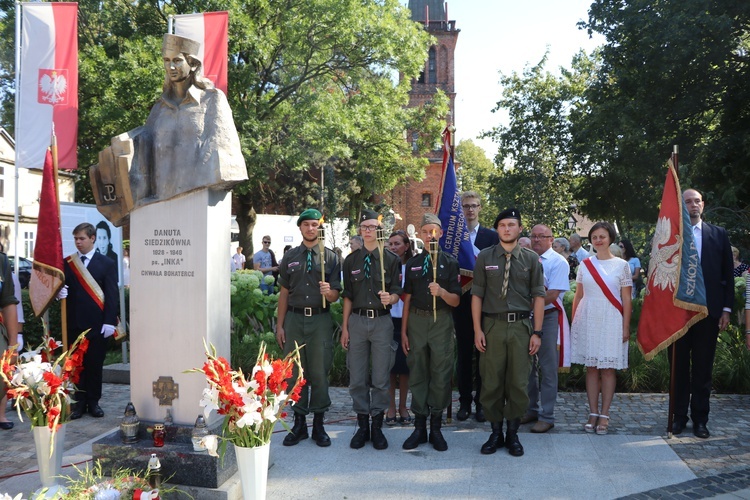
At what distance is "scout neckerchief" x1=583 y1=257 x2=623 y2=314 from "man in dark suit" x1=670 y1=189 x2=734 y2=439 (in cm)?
77

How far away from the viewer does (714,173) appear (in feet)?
62.2

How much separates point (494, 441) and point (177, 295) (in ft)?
9.86

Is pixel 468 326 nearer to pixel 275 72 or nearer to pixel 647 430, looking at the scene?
pixel 647 430

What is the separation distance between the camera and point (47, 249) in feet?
19.9

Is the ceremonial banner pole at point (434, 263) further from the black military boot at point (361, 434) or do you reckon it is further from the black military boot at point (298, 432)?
the black military boot at point (298, 432)

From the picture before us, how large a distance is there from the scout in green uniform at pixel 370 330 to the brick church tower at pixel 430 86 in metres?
45.8

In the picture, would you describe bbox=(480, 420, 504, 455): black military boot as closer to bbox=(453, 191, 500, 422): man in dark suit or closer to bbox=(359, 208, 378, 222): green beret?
bbox=(453, 191, 500, 422): man in dark suit

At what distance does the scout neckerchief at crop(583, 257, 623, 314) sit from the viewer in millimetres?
6105

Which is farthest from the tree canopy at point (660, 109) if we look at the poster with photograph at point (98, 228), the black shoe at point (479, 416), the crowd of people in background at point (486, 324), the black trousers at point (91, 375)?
the black trousers at point (91, 375)

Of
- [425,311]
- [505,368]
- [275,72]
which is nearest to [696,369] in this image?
[505,368]

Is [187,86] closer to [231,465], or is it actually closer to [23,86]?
[231,465]

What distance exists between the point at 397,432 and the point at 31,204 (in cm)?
3353

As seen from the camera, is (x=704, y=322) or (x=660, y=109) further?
(x=660, y=109)

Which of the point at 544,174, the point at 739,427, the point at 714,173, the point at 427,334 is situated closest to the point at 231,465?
the point at 427,334
